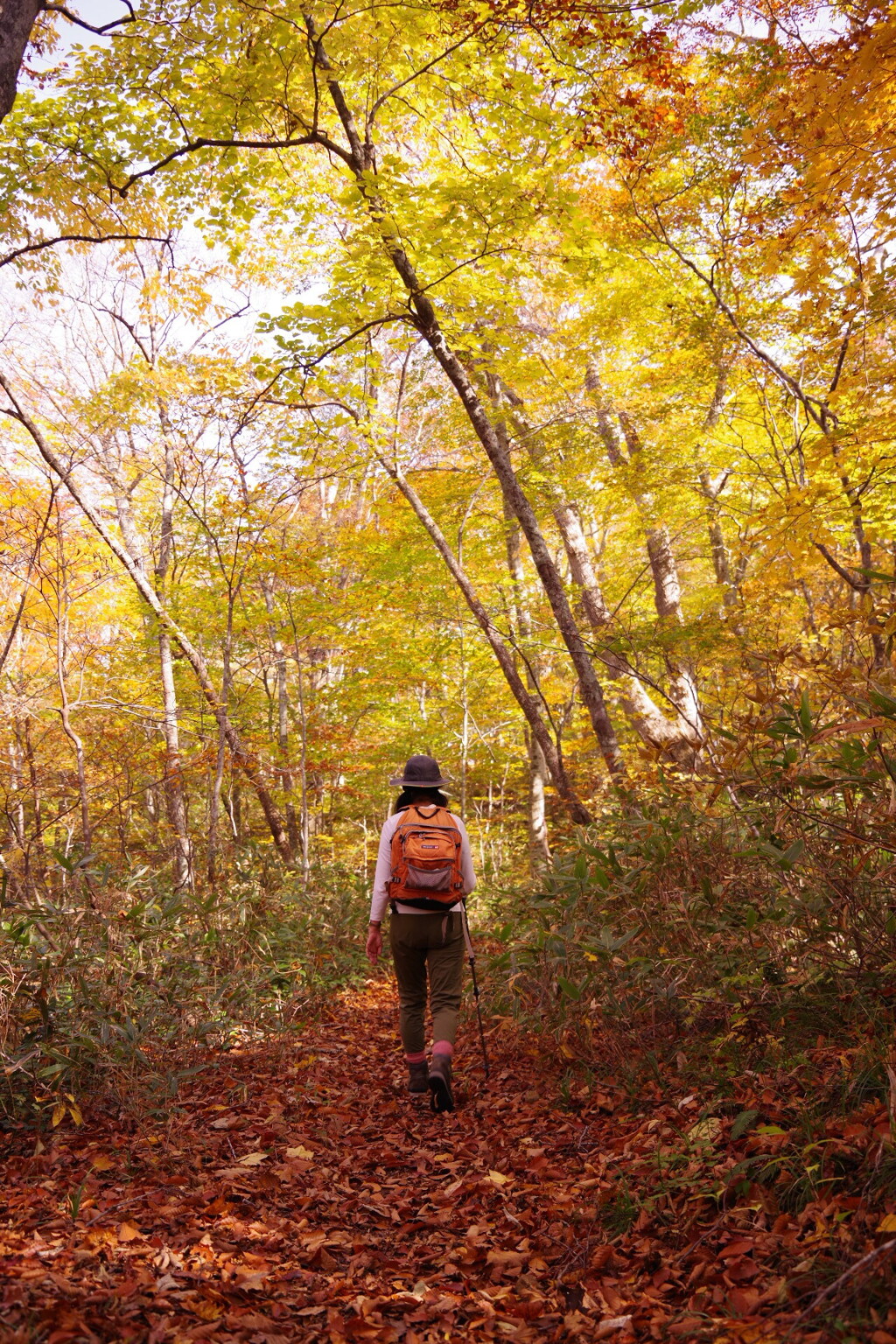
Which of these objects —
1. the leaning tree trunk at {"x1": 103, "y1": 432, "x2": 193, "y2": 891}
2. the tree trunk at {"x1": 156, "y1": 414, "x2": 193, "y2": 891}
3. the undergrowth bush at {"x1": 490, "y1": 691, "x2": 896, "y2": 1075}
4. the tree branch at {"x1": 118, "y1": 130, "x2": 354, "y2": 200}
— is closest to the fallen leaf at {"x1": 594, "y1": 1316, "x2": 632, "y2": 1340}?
the undergrowth bush at {"x1": 490, "y1": 691, "x2": 896, "y2": 1075}

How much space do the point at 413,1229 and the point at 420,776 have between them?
2.44m

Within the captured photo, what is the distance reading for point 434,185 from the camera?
7.56m

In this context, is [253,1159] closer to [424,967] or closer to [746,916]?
[424,967]

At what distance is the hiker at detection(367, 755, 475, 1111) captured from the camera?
4645 millimetres

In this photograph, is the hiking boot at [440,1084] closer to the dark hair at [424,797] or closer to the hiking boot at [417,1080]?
the hiking boot at [417,1080]

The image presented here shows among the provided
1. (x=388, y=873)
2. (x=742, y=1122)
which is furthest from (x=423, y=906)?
(x=742, y=1122)

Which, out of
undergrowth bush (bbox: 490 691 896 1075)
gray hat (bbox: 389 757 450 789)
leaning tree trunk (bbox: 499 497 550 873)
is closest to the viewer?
undergrowth bush (bbox: 490 691 896 1075)

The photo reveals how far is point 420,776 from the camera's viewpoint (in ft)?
16.3

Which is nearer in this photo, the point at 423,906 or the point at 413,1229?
the point at 413,1229

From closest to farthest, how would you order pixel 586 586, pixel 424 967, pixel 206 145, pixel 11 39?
1. pixel 11 39
2. pixel 424 967
3. pixel 206 145
4. pixel 586 586

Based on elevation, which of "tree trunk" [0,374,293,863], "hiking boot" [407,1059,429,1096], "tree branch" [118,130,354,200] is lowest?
"hiking boot" [407,1059,429,1096]

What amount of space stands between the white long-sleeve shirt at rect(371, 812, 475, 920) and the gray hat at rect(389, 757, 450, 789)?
192 millimetres

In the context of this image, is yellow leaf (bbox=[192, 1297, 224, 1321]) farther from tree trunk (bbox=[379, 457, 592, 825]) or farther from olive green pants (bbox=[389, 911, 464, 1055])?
tree trunk (bbox=[379, 457, 592, 825])

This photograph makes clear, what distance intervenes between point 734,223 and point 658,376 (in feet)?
8.01
